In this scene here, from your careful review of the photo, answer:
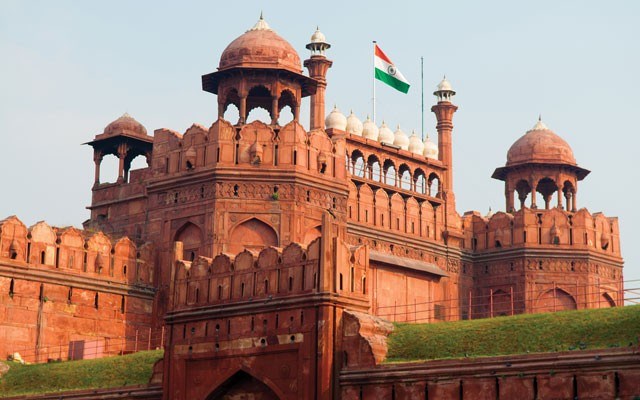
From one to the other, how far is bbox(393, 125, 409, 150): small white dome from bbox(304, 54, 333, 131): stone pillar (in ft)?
11.3

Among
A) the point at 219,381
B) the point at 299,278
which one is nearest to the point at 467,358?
the point at 299,278

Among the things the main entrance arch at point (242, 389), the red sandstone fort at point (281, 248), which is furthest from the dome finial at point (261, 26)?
the main entrance arch at point (242, 389)

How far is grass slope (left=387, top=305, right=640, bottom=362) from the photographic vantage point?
21.3m

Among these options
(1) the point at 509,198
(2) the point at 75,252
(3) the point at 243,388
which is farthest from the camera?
(1) the point at 509,198

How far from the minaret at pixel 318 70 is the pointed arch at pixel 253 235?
6.72m

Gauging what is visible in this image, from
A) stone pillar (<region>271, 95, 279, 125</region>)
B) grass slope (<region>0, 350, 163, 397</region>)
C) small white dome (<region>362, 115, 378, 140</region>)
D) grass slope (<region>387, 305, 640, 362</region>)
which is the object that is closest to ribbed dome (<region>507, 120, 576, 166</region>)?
small white dome (<region>362, 115, 378, 140</region>)

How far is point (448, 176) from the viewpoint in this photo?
42.2 metres

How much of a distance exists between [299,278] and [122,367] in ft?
19.7

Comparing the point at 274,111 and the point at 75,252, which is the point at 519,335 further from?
the point at 75,252

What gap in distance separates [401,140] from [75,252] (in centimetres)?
1293

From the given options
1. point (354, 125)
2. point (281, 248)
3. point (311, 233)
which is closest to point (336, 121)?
point (354, 125)

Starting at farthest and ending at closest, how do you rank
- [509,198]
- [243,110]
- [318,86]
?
[509,198] → [318,86] → [243,110]

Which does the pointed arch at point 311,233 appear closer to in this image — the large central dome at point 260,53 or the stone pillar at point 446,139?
the large central dome at point 260,53

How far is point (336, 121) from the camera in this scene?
39.9 metres
